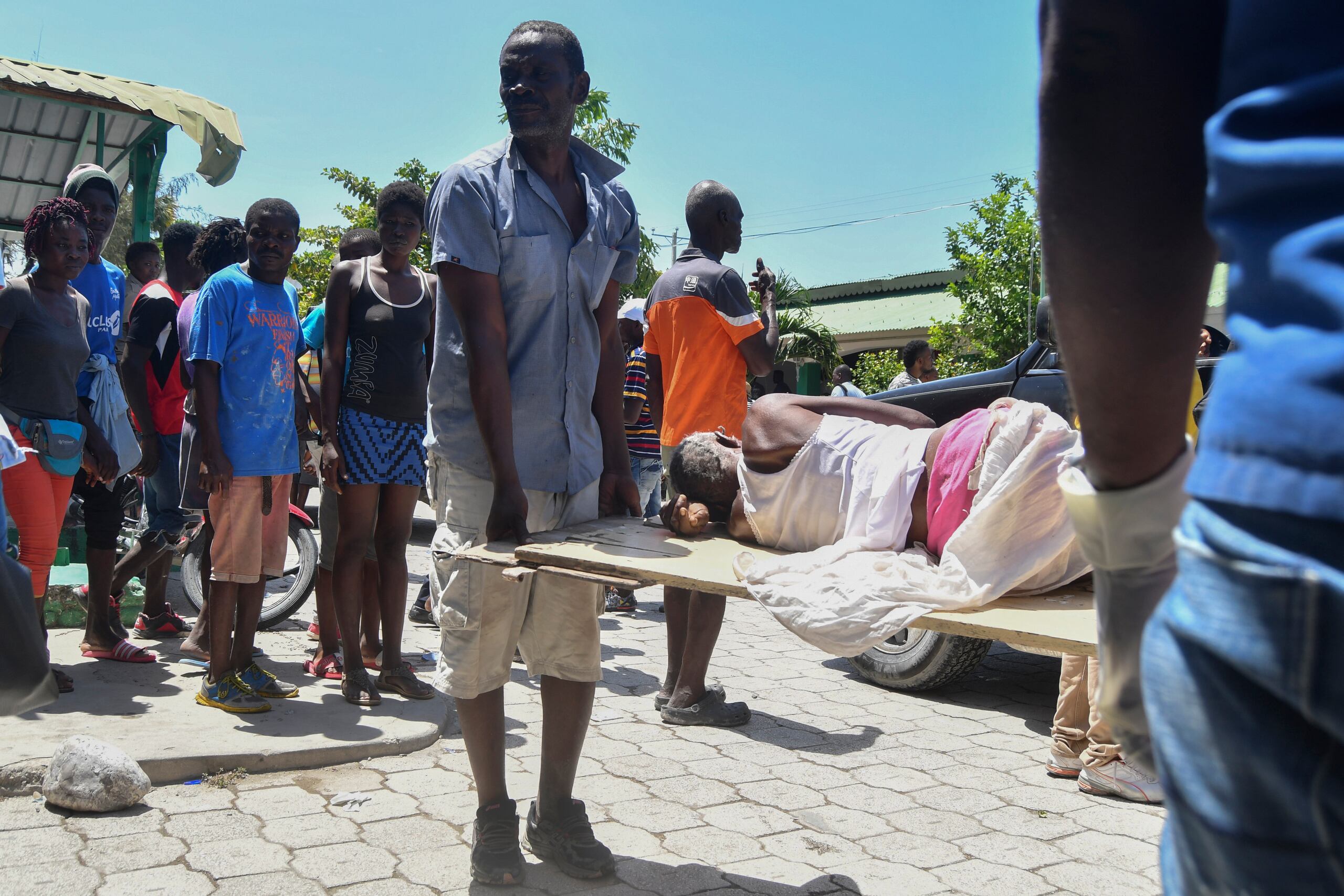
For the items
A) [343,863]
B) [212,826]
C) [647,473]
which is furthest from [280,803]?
[647,473]

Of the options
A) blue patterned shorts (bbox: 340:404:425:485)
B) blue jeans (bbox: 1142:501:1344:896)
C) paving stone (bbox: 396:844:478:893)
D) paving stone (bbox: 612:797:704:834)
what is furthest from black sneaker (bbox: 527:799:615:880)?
blue jeans (bbox: 1142:501:1344:896)

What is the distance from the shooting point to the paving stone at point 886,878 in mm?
2959

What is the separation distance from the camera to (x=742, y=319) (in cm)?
511

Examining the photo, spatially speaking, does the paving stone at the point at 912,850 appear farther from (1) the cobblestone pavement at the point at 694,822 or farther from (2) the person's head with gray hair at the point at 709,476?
(2) the person's head with gray hair at the point at 709,476

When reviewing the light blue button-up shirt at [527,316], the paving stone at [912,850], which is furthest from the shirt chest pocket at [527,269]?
the paving stone at [912,850]

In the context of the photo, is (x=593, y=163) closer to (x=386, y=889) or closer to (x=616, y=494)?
(x=616, y=494)

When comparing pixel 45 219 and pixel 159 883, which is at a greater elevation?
pixel 45 219

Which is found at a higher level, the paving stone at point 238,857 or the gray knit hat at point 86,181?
the gray knit hat at point 86,181

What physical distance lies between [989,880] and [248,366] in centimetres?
336

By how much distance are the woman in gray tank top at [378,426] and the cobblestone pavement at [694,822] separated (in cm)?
68

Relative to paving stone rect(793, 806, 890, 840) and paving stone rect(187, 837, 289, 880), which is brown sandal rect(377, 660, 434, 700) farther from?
paving stone rect(793, 806, 890, 840)

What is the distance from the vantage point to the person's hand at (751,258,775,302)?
5.73 m

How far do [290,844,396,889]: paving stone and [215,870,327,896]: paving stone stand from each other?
1.2 inches

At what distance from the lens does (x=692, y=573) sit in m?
2.64
